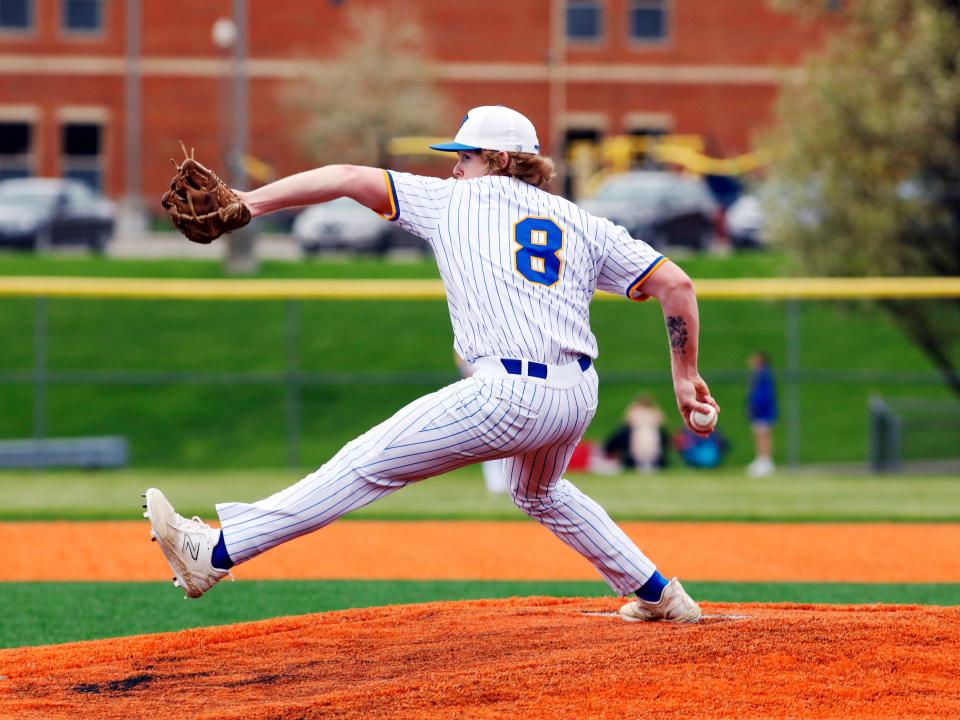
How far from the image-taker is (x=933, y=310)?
17000mm

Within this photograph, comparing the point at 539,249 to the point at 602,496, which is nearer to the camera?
the point at 539,249

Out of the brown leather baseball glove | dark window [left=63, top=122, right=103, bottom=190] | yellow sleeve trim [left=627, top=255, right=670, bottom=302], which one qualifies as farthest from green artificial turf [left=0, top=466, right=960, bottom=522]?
dark window [left=63, top=122, right=103, bottom=190]

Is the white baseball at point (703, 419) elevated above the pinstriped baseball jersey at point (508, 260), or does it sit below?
below

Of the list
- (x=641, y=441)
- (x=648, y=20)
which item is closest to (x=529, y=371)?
(x=641, y=441)

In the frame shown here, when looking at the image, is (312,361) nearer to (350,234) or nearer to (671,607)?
(350,234)

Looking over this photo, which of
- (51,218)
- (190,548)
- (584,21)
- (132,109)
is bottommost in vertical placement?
(190,548)

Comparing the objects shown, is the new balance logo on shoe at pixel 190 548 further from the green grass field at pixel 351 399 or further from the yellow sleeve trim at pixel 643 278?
the green grass field at pixel 351 399

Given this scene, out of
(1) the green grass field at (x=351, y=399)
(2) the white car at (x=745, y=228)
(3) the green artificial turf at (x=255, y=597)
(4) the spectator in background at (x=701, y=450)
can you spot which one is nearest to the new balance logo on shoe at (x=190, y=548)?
(3) the green artificial turf at (x=255, y=597)

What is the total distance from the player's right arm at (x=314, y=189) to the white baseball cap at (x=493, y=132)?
34 centimetres

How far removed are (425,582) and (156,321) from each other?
52.5 feet

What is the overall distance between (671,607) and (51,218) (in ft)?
81.9

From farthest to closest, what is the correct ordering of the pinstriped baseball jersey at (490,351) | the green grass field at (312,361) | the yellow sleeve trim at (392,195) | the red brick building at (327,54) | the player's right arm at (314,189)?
1. the red brick building at (327,54)
2. the green grass field at (312,361)
3. the yellow sleeve trim at (392,195)
4. the pinstriped baseball jersey at (490,351)
5. the player's right arm at (314,189)

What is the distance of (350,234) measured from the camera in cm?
2748

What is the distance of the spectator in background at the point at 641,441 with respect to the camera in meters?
15.4
